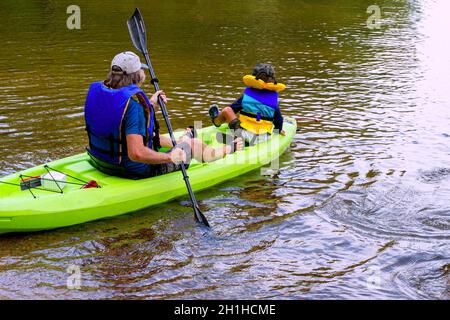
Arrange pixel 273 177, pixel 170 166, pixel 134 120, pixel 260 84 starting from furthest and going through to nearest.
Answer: pixel 260 84, pixel 273 177, pixel 170 166, pixel 134 120

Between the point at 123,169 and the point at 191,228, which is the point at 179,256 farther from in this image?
the point at 123,169

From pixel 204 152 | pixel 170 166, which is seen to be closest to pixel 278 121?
pixel 204 152

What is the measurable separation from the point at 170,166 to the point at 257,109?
5.60 feet

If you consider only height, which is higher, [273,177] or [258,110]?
[258,110]

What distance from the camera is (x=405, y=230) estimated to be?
20.2 feet

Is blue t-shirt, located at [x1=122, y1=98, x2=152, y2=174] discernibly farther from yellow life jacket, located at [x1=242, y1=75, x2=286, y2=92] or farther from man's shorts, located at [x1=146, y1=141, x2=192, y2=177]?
yellow life jacket, located at [x1=242, y1=75, x2=286, y2=92]

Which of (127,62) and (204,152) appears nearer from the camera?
(127,62)

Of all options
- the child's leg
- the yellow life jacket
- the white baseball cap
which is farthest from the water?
the white baseball cap

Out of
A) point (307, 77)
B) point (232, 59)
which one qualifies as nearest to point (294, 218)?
point (307, 77)

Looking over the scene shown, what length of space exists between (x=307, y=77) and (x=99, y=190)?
735 cm

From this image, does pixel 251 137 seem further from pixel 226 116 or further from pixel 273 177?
pixel 273 177

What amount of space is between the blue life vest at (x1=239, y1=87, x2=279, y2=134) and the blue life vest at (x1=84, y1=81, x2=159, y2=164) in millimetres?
1996

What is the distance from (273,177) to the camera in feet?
25.0

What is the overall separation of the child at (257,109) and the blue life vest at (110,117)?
6.41ft
